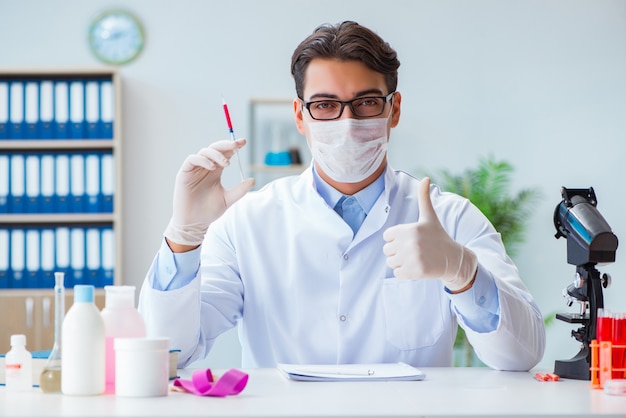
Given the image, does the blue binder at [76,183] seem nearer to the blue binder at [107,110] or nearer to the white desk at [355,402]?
the blue binder at [107,110]

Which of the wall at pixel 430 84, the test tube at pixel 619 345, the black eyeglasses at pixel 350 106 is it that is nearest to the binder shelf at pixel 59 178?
the wall at pixel 430 84

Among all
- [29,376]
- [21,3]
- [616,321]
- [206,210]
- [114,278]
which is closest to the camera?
[29,376]

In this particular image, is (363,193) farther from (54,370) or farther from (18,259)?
(18,259)

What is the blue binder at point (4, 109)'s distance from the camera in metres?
3.89

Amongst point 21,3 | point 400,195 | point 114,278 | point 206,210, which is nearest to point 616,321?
point 400,195

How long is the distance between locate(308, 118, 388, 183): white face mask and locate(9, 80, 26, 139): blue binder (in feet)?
8.03

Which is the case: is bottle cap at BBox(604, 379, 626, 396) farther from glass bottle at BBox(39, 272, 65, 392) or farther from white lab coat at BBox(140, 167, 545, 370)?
glass bottle at BBox(39, 272, 65, 392)

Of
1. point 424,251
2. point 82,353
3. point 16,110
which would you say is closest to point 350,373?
point 424,251

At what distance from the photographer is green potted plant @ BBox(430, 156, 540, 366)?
13.3ft

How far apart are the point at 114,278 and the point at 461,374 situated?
263cm

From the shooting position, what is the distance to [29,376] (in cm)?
132

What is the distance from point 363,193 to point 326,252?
0.57 ft

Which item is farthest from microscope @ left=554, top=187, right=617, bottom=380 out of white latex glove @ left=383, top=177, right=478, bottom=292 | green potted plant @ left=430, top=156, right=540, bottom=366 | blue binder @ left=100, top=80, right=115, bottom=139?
blue binder @ left=100, top=80, right=115, bottom=139

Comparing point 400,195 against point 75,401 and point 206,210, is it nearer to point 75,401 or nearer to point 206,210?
point 206,210
